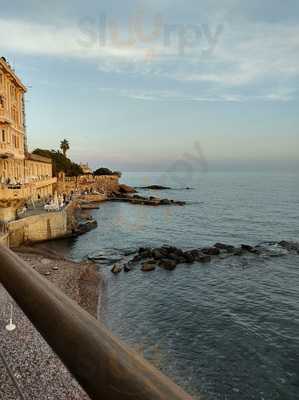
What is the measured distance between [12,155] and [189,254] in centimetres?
2718

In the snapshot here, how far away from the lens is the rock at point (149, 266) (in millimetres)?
31672

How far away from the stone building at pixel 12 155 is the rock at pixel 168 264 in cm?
1555

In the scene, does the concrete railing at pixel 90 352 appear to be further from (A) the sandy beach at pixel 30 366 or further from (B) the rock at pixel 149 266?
(B) the rock at pixel 149 266

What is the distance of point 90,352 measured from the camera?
1.14m

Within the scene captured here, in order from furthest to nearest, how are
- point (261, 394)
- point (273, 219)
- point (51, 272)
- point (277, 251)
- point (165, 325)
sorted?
point (273, 219)
point (277, 251)
point (51, 272)
point (165, 325)
point (261, 394)

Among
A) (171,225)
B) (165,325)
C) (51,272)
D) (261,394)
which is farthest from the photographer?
(171,225)

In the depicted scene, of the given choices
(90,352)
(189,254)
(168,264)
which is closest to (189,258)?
(189,254)

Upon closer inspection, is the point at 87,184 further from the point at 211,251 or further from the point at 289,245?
the point at 289,245

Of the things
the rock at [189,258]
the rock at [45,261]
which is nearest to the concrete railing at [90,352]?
the rock at [45,261]

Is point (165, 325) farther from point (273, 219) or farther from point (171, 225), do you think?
point (273, 219)

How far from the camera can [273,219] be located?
2648 inches

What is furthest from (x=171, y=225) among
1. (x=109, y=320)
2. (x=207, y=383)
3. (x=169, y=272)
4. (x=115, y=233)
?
(x=207, y=383)

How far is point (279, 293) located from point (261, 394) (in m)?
12.9

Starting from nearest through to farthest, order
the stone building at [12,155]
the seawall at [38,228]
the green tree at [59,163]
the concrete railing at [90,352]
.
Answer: the concrete railing at [90,352] → the seawall at [38,228] → the stone building at [12,155] → the green tree at [59,163]
